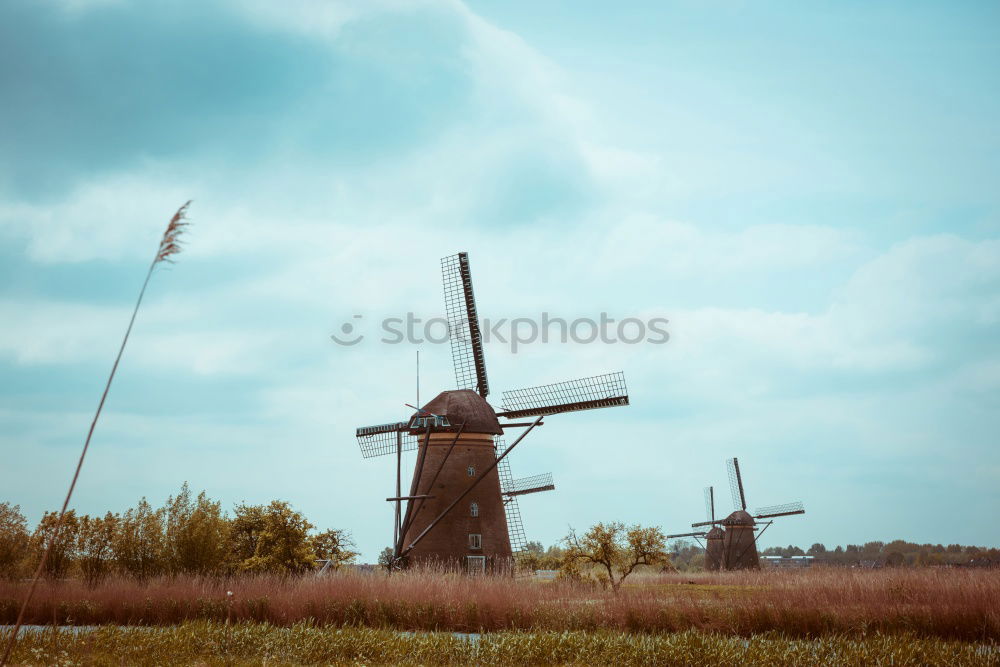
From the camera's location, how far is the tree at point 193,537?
2528cm

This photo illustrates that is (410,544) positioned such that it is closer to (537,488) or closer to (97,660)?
(537,488)

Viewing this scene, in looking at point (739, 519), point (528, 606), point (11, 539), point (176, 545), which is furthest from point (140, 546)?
point (739, 519)

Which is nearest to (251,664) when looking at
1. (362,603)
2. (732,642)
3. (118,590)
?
(362,603)

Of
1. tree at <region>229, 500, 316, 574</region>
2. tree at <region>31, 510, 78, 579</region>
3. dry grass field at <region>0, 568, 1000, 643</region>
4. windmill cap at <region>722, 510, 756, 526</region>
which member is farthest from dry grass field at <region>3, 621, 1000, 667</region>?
windmill cap at <region>722, 510, 756, 526</region>

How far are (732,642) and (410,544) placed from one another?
14.6 metres

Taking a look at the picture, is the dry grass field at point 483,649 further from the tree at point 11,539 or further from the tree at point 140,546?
the tree at point 11,539

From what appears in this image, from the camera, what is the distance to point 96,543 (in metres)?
26.0

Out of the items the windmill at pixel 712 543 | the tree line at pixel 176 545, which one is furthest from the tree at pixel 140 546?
the windmill at pixel 712 543

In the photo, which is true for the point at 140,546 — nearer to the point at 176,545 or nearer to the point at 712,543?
the point at 176,545

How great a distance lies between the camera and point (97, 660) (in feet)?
39.1

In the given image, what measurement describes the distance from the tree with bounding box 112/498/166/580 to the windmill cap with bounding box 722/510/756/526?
35.2m

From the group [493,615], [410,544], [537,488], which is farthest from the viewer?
[537,488]

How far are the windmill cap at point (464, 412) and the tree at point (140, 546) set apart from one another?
30.5ft

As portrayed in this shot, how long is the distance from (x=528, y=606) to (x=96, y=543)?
1751 centimetres
